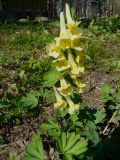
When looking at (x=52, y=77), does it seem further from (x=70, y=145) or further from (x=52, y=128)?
(x=52, y=128)

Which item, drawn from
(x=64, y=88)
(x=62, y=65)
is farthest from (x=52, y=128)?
(x=62, y=65)

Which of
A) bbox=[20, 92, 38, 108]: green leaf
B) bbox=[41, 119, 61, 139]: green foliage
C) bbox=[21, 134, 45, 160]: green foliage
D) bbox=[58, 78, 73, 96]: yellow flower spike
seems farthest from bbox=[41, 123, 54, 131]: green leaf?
bbox=[58, 78, 73, 96]: yellow flower spike

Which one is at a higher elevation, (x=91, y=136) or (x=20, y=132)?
(x=91, y=136)

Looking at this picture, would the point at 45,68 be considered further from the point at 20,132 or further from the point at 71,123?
the point at 71,123

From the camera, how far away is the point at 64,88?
248 centimetres

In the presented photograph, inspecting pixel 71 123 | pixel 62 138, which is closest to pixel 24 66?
pixel 71 123

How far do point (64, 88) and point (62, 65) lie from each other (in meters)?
0.19

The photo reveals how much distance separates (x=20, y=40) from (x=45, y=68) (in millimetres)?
2085

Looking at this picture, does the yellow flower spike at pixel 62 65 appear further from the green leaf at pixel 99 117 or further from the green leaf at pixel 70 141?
the green leaf at pixel 99 117

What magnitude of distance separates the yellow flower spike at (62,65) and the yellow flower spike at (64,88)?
5.6 inches

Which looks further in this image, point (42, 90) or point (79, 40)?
point (42, 90)

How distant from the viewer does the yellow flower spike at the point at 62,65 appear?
2.36 metres

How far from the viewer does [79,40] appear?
7.55ft

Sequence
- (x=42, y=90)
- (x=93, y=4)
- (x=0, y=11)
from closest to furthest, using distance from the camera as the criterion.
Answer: (x=42, y=90), (x=0, y=11), (x=93, y=4)
